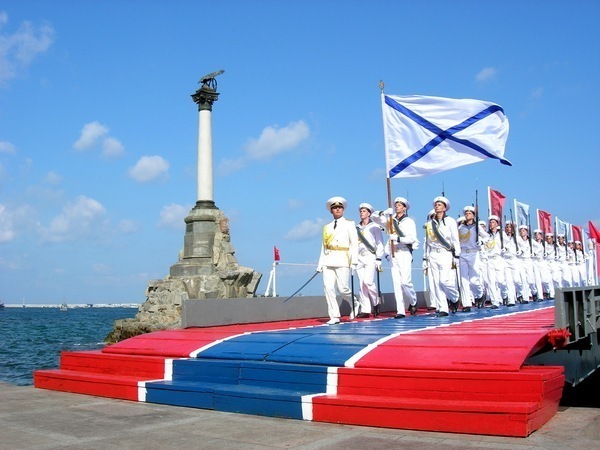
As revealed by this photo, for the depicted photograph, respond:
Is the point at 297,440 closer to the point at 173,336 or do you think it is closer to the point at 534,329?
the point at 534,329

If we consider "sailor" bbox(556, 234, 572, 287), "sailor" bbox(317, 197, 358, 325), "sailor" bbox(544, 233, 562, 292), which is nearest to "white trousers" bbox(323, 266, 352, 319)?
"sailor" bbox(317, 197, 358, 325)

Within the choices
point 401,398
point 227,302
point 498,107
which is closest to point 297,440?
point 401,398

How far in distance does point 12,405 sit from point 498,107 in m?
8.87

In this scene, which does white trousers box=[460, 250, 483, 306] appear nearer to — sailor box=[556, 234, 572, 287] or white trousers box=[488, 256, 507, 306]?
white trousers box=[488, 256, 507, 306]

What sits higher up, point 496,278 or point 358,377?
point 496,278

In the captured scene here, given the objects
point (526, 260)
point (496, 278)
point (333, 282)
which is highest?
point (526, 260)

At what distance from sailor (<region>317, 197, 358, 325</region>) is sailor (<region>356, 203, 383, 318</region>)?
1.75 metres

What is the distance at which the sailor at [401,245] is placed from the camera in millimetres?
11594

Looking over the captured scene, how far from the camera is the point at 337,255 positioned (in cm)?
1052

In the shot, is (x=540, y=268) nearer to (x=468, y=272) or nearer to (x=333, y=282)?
(x=468, y=272)

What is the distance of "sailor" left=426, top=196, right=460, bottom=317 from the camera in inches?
454

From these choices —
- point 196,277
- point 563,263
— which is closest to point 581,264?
point 563,263

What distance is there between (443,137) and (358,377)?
6.43 m

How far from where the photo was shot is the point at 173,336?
359 inches
